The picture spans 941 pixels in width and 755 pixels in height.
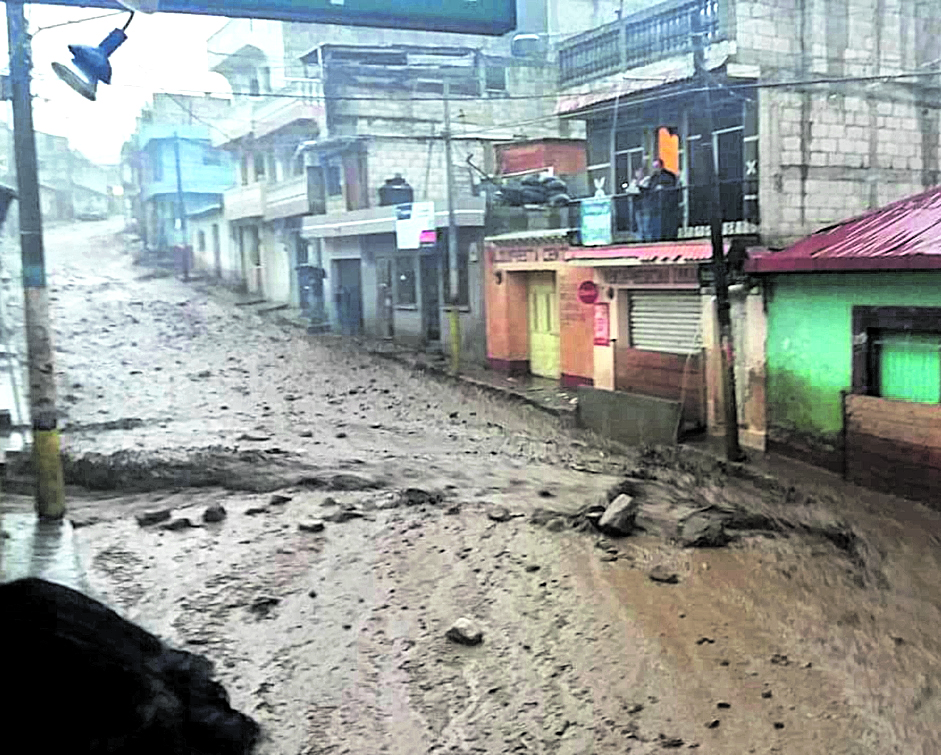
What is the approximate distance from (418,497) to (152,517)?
277cm

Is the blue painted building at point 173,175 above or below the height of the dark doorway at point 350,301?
above

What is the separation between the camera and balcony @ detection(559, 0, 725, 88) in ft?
50.3

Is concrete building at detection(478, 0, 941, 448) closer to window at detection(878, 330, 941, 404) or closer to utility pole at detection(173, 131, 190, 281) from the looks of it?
window at detection(878, 330, 941, 404)

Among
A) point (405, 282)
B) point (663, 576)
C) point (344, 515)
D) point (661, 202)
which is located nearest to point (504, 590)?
point (663, 576)

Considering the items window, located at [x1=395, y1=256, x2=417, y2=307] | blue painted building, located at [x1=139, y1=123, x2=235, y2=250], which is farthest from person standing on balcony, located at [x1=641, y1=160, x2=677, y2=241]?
blue painted building, located at [x1=139, y1=123, x2=235, y2=250]

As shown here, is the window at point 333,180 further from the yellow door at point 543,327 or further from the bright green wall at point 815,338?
the bright green wall at point 815,338

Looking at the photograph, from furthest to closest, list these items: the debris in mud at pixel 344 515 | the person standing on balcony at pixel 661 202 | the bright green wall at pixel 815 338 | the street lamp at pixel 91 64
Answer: the person standing on balcony at pixel 661 202 → the bright green wall at pixel 815 338 → the debris in mud at pixel 344 515 → the street lamp at pixel 91 64

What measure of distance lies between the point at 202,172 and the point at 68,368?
24493 mm

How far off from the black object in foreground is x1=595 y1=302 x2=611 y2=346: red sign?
15.2m

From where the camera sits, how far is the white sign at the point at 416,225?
21203 mm

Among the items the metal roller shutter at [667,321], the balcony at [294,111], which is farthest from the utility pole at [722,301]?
the balcony at [294,111]

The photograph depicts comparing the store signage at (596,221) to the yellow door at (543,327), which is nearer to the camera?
the store signage at (596,221)

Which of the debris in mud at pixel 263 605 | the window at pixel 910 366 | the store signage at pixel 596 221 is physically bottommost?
the debris in mud at pixel 263 605

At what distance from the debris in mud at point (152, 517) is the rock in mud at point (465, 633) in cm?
409
